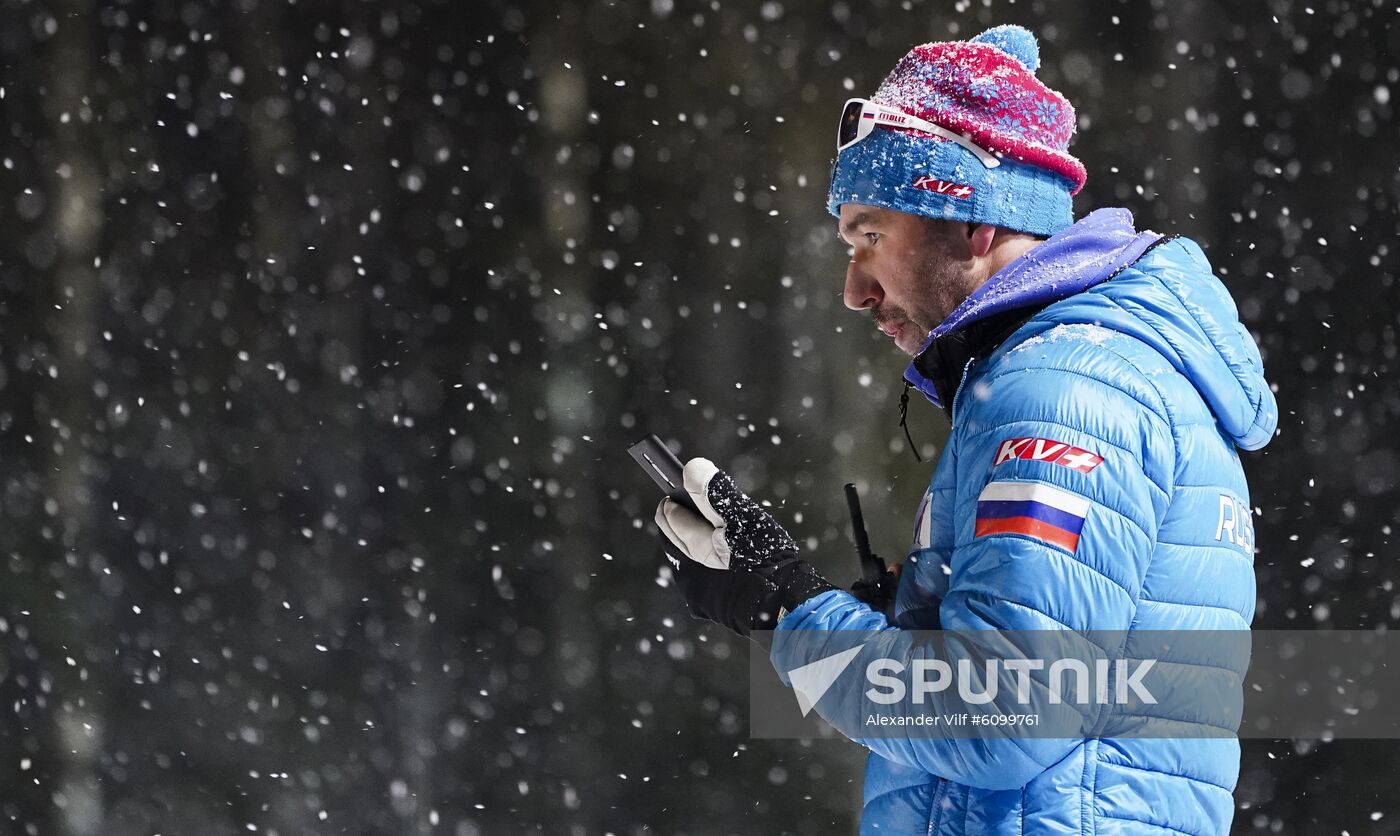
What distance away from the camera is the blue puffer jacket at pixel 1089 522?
118cm

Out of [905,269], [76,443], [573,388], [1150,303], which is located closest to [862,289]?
[905,269]

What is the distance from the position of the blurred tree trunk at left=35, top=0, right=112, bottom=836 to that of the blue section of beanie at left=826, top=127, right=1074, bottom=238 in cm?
283

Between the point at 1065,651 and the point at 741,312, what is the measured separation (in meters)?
2.38

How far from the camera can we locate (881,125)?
1.65 m

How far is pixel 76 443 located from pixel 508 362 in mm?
1333

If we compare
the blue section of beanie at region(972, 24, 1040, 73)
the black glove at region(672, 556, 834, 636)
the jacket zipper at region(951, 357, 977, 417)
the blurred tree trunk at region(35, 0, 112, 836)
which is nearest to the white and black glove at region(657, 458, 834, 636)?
the black glove at region(672, 556, 834, 636)

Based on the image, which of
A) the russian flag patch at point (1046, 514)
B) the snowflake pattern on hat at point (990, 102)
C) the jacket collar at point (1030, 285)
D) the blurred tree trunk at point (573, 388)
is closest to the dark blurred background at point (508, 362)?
the blurred tree trunk at point (573, 388)

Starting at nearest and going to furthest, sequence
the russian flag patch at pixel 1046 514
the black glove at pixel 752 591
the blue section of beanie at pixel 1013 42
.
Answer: the russian flag patch at pixel 1046 514 < the black glove at pixel 752 591 < the blue section of beanie at pixel 1013 42

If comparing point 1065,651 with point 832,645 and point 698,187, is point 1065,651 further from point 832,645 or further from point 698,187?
point 698,187

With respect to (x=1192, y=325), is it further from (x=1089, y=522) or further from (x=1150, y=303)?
(x=1089, y=522)

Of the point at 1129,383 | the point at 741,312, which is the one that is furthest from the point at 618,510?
the point at 1129,383

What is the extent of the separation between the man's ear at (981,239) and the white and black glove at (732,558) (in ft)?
1.39

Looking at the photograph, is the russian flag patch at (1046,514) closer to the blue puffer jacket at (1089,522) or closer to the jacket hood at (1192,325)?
the blue puffer jacket at (1089,522)

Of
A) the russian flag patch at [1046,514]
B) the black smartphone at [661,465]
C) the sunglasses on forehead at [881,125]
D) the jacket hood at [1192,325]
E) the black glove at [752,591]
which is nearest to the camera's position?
the russian flag patch at [1046,514]
